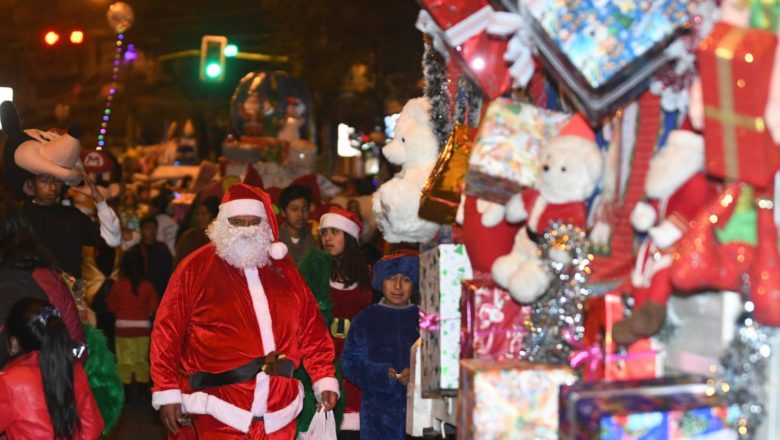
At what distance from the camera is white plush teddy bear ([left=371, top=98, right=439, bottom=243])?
227 inches

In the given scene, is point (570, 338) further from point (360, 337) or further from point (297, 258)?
point (297, 258)

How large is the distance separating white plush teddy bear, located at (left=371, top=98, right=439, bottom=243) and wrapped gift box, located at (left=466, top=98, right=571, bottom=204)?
158 centimetres

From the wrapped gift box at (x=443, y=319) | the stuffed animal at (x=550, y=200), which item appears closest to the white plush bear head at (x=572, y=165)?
the stuffed animal at (x=550, y=200)

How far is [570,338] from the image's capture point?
4078 millimetres

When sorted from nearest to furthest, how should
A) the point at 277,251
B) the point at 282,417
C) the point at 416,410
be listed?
the point at 416,410
the point at 282,417
the point at 277,251

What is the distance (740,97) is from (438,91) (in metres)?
2.57

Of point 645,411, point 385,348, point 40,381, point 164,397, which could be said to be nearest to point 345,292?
point 385,348

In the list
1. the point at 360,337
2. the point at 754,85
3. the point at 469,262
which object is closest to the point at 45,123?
the point at 360,337

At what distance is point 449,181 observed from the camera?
16.6 feet

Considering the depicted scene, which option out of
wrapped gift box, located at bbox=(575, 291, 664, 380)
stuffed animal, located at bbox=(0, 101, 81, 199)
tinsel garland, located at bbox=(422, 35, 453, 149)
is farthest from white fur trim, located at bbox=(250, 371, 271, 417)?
wrapped gift box, located at bbox=(575, 291, 664, 380)

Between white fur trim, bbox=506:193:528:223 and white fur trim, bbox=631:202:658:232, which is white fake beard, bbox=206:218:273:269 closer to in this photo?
white fur trim, bbox=506:193:528:223

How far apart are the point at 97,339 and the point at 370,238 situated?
272 inches

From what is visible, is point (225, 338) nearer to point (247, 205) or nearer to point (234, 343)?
point (234, 343)

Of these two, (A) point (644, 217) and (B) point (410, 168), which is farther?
(B) point (410, 168)
